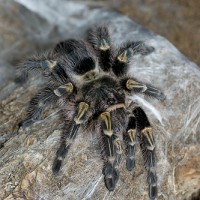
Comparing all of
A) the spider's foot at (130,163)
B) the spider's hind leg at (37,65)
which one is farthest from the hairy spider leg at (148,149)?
the spider's hind leg at (37,65)

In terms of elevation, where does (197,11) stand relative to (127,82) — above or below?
below

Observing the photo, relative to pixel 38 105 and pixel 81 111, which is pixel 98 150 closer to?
pixel 81 111

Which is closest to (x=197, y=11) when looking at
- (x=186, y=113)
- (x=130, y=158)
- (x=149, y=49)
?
(x=149, y=49)

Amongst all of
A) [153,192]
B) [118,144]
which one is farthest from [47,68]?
[153,192]

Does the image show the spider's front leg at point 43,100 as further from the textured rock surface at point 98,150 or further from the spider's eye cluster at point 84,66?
the spider's eye cluster at point 84,66

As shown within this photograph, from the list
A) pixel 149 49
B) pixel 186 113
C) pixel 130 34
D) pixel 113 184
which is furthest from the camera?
pixel 130 34

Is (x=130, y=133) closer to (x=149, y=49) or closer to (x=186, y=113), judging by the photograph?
(x=186, y=113)
